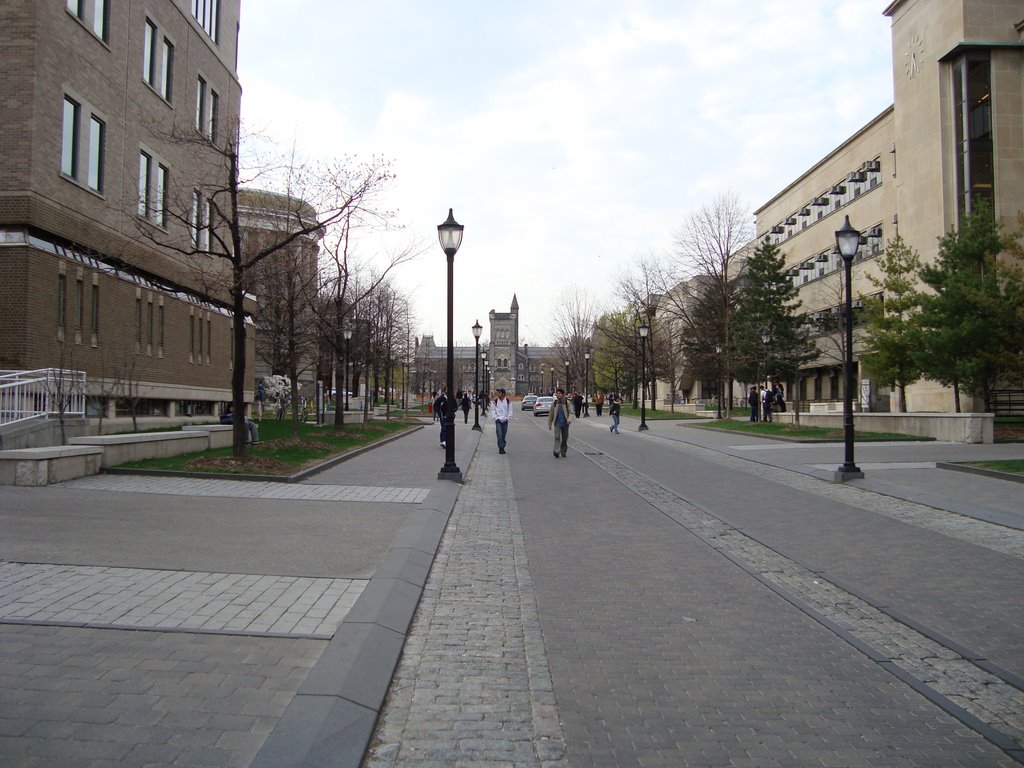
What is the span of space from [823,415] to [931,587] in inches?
1158

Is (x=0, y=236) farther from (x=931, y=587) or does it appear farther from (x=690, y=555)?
(x=931, y=587)

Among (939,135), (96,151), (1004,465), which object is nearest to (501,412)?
(1004,465)

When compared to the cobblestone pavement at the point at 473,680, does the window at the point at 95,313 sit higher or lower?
higher

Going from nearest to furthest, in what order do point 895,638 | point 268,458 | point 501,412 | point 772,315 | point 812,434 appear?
point 895,638 → point 268,458 → point 501,412 → point 812,434 → point 772,315

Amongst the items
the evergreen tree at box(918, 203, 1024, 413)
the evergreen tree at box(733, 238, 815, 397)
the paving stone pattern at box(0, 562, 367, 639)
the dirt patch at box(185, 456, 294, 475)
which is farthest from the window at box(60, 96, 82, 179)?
the evergreen tree at box(733, 238, 815, 397)

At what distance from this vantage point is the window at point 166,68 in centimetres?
2748

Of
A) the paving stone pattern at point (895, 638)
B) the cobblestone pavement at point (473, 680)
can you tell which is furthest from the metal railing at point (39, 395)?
the paving stone pattern at point (895, 638)

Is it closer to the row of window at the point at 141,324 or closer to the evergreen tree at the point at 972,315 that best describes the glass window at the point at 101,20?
the row of window at the point at 141,324

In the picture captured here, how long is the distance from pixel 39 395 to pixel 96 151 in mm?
9605

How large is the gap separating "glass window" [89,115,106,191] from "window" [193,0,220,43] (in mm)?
9453

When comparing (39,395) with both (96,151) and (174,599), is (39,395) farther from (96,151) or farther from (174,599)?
(174,599)

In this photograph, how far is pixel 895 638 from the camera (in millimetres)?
5980

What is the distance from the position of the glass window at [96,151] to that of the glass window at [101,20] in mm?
2390

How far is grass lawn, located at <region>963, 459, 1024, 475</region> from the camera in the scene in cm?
1595
